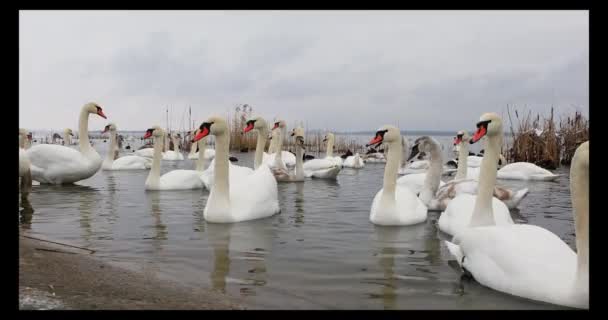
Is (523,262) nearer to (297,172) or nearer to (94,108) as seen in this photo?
(297,172)

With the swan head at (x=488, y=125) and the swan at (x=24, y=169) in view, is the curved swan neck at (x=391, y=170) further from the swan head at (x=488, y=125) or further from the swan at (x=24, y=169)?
the swan at (x=24, y=169)

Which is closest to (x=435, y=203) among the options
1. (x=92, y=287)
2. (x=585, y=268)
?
(x=585, y=268)

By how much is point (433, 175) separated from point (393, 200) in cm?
180

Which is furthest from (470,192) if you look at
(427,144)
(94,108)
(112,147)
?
(112,147)

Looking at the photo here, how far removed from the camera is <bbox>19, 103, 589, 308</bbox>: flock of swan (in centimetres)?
381

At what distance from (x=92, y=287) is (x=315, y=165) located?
434 inches

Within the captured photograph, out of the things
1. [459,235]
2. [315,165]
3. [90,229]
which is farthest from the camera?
[315,165]

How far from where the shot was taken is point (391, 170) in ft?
23.7

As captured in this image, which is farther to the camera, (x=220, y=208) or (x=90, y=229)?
(x=220, y=208)

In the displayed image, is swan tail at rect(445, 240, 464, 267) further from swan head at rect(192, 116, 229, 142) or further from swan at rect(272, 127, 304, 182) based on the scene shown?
swan at rect(272, 127, 304, 182)

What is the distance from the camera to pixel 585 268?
3531mm

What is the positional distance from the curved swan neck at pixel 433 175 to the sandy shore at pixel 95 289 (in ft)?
17.4
